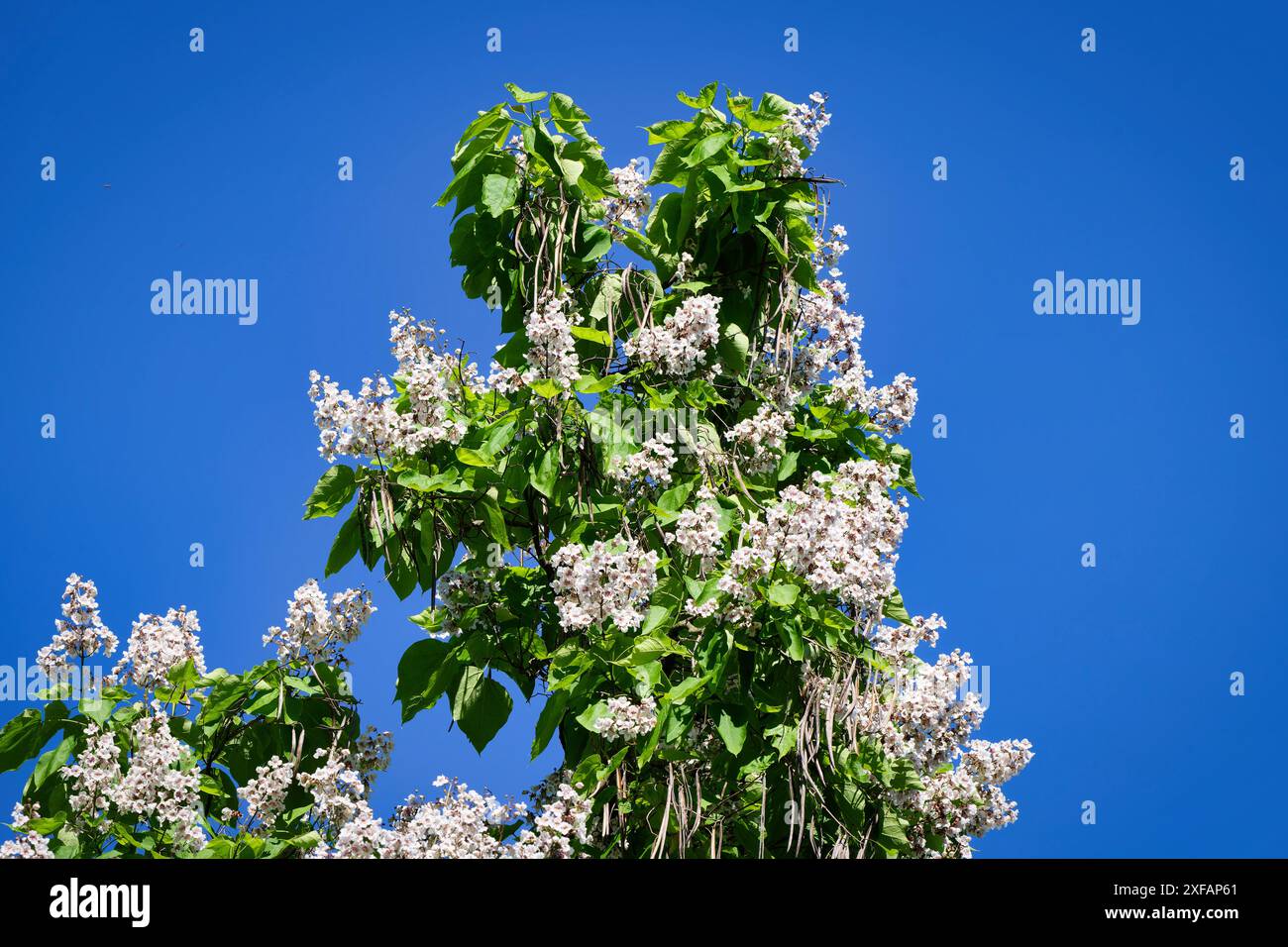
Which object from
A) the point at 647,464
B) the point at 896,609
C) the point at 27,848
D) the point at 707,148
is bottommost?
the point at 27,848

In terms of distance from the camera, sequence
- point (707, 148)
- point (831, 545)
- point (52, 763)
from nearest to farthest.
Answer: point (831, 545), point (52, 763), point (707, 148)

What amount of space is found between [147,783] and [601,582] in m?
1.45

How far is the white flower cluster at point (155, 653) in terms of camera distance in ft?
14.9

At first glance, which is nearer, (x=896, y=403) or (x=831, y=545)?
(x=831, y=545)

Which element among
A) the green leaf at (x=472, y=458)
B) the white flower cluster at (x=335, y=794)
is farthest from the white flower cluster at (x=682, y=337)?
the white flower cluster at (x=335, y=794)

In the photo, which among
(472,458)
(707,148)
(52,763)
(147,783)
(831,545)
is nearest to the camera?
(831,545)

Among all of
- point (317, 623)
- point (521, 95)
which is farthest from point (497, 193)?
point (317, 623)

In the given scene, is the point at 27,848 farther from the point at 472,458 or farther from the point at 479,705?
the point at 472,458

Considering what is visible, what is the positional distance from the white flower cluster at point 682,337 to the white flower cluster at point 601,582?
2.25 feet

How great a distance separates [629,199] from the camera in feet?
16.4

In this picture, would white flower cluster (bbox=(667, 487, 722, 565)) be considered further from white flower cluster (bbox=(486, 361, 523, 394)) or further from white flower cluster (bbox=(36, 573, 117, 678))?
white flower cluster (bbox=(36, 573, 117, 678))

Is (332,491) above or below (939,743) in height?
above
